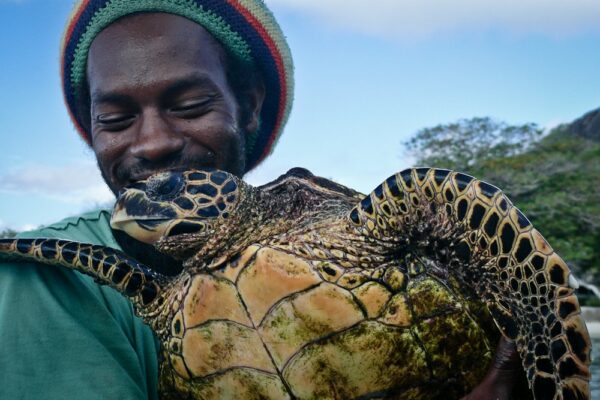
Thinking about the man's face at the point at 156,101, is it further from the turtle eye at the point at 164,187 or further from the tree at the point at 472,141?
the tree at the point at 472,141

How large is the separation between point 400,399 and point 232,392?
39 centimetres

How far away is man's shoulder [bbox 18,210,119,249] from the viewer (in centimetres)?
171

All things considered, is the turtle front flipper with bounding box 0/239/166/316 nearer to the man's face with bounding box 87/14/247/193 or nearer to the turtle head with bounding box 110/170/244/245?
the turtle head with bounding box 110/170/244/245

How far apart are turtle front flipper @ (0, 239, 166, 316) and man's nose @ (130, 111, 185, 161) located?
347 millimetres

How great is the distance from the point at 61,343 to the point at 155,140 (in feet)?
2.20

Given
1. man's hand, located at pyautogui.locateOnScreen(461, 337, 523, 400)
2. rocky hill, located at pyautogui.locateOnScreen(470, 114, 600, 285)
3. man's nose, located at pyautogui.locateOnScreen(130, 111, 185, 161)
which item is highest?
rocky hill, located at pyautogui.locateOnScreen(470, 114, 600, 285)

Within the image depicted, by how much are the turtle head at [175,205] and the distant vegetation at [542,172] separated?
17.6 meters

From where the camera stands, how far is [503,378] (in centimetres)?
130

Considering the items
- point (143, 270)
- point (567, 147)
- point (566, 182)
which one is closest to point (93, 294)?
point (143, 270)

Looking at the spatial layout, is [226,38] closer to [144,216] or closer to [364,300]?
[144,216]

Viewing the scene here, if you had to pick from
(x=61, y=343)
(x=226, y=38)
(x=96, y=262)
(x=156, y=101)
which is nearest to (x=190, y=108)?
(x=156, y=101)

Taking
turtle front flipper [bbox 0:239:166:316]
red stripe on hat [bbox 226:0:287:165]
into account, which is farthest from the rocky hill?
turtle front flipper [bbox 0:239:166:316]

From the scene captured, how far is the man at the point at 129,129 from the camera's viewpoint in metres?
1.35

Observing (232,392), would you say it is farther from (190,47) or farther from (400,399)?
(190,47)
